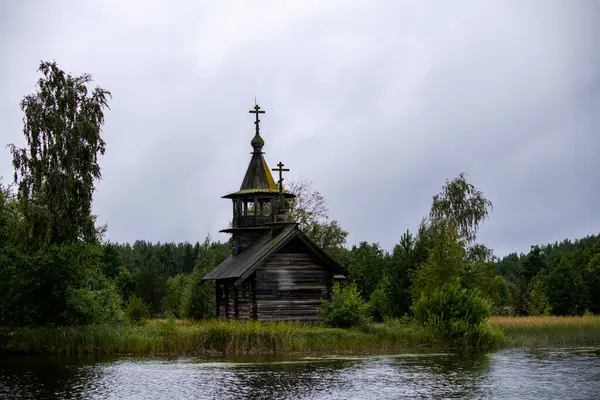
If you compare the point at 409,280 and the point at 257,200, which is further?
the point at 257,200

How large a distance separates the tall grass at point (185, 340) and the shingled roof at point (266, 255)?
6261mm

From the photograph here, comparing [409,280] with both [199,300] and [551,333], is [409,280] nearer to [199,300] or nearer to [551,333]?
[551,333]

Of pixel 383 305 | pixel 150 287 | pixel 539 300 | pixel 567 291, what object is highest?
pixel 150 287

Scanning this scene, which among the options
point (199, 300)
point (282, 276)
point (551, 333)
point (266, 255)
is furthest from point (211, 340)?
point (199, 300)

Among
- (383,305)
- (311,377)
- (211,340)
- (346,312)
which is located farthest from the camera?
(383,305)

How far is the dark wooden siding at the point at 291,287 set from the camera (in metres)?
44.5

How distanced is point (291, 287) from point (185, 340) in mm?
9924

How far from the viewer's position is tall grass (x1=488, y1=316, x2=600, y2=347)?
40.7 metres

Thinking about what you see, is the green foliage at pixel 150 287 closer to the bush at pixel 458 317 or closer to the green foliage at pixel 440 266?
the green foliage at pixel 440 266

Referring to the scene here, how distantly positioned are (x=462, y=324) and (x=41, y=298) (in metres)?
20.3

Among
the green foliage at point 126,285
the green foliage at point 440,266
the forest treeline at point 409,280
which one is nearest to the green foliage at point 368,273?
the forest treeline at point 409,280

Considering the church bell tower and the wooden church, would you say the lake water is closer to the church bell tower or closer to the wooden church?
the wooden church

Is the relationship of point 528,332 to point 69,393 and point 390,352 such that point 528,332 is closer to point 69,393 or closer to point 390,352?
point 390,352

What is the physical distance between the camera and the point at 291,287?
45.0 m
